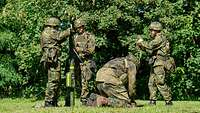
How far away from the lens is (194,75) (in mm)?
30891

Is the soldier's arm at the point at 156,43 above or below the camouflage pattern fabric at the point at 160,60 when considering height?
above

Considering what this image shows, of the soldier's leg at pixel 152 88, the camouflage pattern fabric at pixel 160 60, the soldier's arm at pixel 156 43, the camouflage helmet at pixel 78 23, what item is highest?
the camouflage helmet at pixel 78 23

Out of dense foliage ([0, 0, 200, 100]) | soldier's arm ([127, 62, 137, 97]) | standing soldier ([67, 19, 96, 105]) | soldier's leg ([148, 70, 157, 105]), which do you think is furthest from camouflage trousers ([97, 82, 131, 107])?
dense foliage ([0, 0, 200, 100])

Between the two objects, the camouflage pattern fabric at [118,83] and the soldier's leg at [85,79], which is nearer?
the camouflage pattern fabric at [118,83]

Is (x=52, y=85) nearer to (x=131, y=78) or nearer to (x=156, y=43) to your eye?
(x=131, y=78)

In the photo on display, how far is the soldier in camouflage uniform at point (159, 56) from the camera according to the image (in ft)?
50.9

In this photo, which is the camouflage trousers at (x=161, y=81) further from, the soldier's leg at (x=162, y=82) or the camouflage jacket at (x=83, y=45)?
the camouflage jacket at (x=83, y=45)

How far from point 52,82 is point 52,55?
0.71 m

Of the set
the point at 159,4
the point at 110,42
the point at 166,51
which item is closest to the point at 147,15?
the point at 159,4

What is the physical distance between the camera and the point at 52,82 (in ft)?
46.7

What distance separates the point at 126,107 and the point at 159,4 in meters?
15.7

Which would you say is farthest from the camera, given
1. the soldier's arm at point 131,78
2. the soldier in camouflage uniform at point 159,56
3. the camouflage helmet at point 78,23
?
the soldier in camouflage uniform at point 159,56

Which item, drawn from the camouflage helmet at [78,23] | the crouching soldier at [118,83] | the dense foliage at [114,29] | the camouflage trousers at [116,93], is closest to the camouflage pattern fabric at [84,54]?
the camouflage helmet at [78,23]

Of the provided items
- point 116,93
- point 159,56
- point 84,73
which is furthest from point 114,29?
point 116,93
